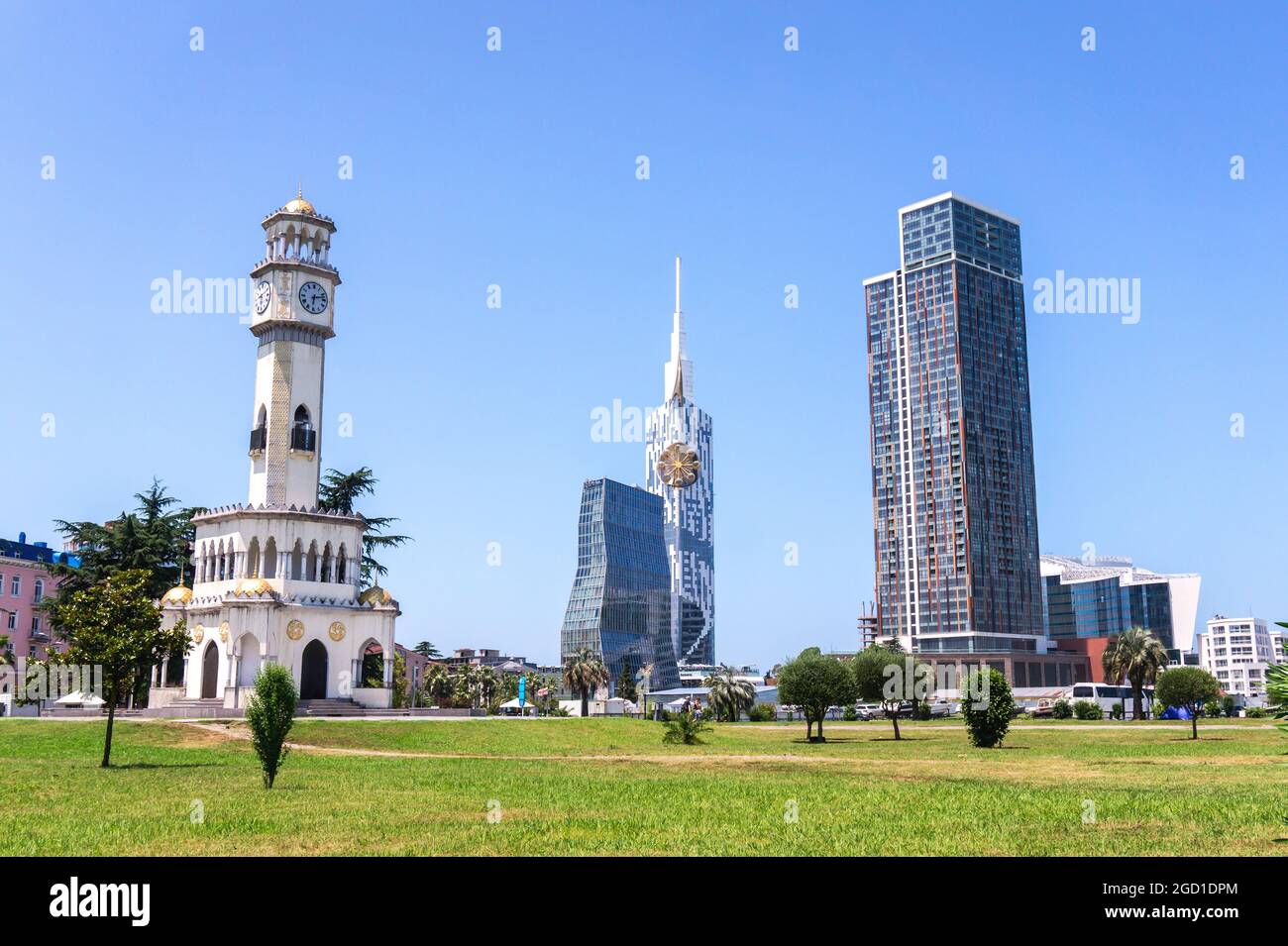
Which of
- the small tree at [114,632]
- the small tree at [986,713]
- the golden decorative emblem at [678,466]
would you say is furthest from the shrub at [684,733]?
the golden decorative emblem at [678,466]

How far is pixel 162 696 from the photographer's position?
235 ft

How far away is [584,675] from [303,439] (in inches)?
1615

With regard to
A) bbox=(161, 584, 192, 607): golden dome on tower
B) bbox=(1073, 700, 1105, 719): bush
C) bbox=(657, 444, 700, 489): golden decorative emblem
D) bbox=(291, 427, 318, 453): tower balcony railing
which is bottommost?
bbox=(1073, 700, 1105, 719): bush

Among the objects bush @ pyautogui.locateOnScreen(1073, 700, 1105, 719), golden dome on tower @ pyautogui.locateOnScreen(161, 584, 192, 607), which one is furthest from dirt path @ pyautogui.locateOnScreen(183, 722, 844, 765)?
bush @ pyautogui.locateOnScreen(1073, 700, 1105, 719)

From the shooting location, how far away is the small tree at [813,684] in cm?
6462

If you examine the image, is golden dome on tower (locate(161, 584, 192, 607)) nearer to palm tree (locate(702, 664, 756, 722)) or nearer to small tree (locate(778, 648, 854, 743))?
small tree (locate(778, 648, 854, 743))

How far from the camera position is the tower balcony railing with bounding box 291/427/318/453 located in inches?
2889

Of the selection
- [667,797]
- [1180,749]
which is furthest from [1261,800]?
[1180,749]

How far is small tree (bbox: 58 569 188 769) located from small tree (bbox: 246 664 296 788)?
13054 millimetres

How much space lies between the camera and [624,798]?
2580 cm

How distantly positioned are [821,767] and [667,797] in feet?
44.2
